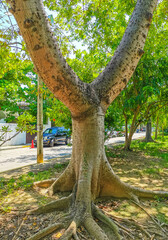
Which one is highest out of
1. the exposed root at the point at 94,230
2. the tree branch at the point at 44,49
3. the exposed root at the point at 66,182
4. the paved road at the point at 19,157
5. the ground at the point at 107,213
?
the tree branch at the point at 44,49

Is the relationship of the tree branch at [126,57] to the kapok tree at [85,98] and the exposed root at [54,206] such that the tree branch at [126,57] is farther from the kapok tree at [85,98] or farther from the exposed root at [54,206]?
the exposed root at [54,206]

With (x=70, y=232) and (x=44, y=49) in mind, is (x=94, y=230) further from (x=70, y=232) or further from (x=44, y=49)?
(x=44, y=49)

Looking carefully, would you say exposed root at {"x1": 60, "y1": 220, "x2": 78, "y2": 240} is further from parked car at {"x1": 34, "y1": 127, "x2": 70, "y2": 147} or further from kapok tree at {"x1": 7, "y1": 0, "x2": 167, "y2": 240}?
parked car at {"x1": 34, "y1": 127, "x2": 70, "y2": 147}

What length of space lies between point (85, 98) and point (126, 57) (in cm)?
119

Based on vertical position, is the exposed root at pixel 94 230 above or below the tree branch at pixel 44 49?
below

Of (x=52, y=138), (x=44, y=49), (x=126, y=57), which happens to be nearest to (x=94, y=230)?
(x=44, y=49)

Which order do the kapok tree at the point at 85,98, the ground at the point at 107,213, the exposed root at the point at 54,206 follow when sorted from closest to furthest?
the kapok tree at the point at 85,98 < the ground at the point at 107,213 < the exposed root at the point at 54,206

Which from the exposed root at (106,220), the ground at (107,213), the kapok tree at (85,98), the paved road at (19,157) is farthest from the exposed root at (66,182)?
the paved road at (19,157)

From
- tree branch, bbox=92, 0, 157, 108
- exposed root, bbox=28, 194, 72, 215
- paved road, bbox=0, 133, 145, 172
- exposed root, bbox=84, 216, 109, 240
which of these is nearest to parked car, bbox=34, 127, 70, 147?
paved road, bbox=0, 133, 145, 172

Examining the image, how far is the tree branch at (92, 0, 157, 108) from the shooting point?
3.29 meters

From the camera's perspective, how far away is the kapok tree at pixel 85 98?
7.73 feet

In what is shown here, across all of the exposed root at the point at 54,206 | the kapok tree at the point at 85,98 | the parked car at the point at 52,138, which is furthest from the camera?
the parked car at the point at 52,138

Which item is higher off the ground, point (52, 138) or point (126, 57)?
point (126, 57)

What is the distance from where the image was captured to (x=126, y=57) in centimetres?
329
